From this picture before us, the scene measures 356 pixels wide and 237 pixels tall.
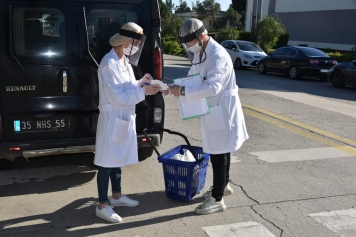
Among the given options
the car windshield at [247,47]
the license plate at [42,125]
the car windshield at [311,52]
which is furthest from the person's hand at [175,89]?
the car windshield at [247,47]

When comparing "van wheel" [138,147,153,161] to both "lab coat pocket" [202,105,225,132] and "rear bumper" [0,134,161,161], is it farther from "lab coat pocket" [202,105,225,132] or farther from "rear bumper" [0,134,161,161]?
"lab coat pocket" [202,105,225,132]

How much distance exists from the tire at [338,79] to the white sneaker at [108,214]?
1325cm

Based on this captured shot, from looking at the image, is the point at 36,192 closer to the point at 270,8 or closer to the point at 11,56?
the point at 11,56

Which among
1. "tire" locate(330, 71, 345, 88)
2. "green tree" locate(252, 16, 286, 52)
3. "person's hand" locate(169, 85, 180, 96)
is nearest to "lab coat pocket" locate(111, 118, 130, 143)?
"person's hand" locate(169, 85, 180, 96)

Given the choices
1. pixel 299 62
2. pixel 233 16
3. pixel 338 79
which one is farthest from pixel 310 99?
pixel 233 16

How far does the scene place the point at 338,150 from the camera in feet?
23.4

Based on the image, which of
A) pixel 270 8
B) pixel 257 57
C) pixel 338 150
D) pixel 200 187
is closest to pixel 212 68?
pixel 200 187

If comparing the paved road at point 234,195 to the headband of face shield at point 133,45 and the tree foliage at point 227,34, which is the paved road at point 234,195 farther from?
the tree foliage at point 227,34

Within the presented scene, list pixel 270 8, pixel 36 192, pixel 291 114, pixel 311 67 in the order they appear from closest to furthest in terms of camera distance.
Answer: pixel 36 192, pixel 291 114, pixel 311 67, pixel 270 8

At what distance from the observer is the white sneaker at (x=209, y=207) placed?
450 centimetres

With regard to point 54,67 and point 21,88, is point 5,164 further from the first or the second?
point 54,67

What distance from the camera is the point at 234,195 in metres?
5.09

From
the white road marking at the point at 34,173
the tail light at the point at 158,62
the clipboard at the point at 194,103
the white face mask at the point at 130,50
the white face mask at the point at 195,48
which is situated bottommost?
the white road marking at the point at 34,173

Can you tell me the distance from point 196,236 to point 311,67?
14814 mm
